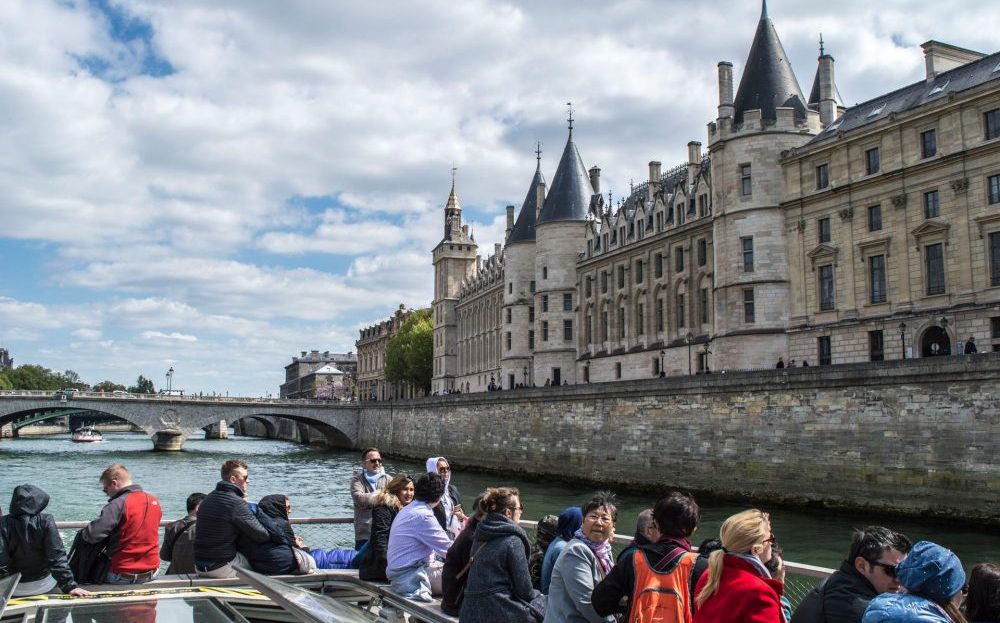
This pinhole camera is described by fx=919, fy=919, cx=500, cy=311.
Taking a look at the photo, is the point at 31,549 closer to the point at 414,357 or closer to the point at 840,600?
the point at 840,600

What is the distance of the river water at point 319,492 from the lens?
19.2 metres

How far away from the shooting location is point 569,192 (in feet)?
178

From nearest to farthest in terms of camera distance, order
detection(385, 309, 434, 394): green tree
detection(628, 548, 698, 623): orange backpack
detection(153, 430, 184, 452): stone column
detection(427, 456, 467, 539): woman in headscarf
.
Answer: detection(628, 548, 698, 623): orange backpack
detection(427, 456, 467, 539): woman in headscarf
detection(153, 430, 184, 452): stone column
detection(385, 309, 434, 394): green tree

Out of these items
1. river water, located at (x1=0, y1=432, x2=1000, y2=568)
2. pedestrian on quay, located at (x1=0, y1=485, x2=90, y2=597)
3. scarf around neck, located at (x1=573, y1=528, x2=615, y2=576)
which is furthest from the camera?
river water, located at (x1=0, y1=432, x2=1000, y2=568)

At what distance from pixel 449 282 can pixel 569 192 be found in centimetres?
3478

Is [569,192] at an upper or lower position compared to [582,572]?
upper

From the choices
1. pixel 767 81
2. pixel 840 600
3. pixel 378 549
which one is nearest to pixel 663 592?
pixel 840 600

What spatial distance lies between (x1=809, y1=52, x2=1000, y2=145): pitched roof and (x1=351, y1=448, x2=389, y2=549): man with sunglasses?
25011 mm

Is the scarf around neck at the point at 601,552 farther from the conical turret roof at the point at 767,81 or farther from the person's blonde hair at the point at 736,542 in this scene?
the conical turret roof at the point at 767,81

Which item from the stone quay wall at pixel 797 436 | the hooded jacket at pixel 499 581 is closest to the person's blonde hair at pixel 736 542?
the hooded jacket at pixel 499 581

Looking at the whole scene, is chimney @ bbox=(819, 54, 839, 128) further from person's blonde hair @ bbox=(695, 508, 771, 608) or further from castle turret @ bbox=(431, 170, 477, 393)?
castle turret @ bbox=(431, 170, 477, 393)

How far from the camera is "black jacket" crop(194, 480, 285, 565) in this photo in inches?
295

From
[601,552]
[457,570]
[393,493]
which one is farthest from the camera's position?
[393,493]

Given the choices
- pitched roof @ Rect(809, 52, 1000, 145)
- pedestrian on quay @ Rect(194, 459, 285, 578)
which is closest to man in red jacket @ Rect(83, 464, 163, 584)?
pedestrian on quay @ Rect(194, 459, 285, 578)
